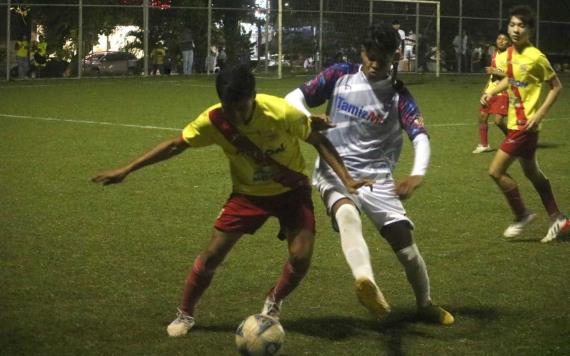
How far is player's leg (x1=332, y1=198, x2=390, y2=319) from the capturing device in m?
5.44

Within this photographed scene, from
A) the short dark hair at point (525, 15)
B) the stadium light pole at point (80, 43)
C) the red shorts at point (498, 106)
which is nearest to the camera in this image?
the short dark hair at point (525, 15)

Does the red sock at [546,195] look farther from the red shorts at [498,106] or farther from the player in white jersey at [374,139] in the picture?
the red shorts at [498,106]

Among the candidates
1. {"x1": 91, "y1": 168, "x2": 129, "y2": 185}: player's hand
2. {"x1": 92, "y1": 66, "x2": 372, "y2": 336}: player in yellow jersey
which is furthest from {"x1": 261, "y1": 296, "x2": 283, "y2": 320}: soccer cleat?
{"x1": 91, "y1": 168, "x2": 129, "y2": 185}: player's hand

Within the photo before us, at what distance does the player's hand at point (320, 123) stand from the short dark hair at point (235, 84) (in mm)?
451

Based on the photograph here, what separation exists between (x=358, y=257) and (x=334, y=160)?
545 mm

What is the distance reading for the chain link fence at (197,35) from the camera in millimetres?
37000

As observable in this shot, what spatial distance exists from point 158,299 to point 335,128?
1.68 m

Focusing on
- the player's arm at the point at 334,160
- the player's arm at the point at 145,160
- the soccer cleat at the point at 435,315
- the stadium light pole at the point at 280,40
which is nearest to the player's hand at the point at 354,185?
the player's arm at the point at 334,160

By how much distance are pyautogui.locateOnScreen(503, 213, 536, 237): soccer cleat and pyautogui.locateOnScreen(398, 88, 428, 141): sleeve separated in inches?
125

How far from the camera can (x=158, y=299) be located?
276 inches

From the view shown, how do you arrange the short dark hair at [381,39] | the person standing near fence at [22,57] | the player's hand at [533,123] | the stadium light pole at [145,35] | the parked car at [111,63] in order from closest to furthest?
the short dark hair at [381,39], the player's hand at [533,123], the person standing near fence at [22,57], the parked car at [111,63], the stadium light pole at [145,35]

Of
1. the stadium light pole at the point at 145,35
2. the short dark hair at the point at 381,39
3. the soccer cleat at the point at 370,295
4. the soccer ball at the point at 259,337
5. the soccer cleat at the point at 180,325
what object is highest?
the stadium light pole at the point at 145,35

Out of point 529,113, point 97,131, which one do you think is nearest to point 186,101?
point 97,131

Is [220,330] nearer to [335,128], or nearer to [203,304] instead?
[203,304]
